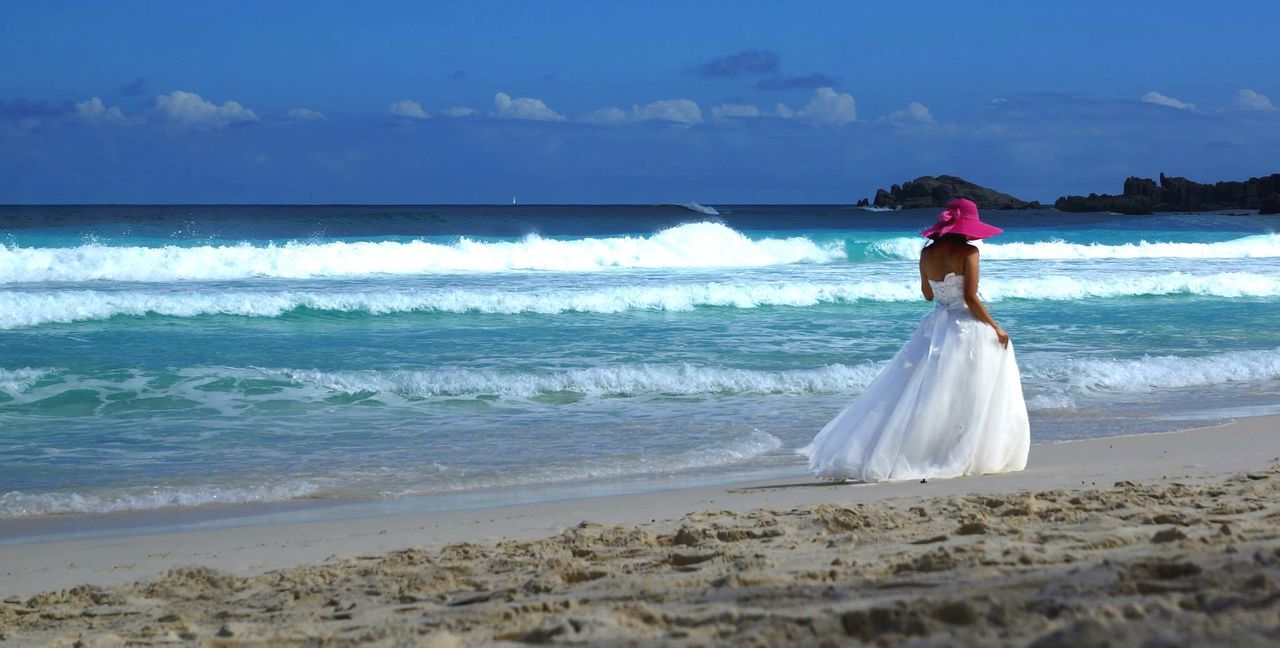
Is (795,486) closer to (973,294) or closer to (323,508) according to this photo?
(973,294)

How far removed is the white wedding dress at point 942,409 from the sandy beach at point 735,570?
0.20 metres

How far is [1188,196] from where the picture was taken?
79.7 meters

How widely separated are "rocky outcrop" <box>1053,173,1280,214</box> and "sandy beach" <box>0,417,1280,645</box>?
Result: 79609 millimetres

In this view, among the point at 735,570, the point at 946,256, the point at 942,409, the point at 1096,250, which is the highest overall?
the point at 946,256

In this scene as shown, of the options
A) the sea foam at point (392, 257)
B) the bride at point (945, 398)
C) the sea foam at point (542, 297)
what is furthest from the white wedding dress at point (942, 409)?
the sea foam at point (392, 257)

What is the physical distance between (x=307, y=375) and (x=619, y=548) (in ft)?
22.5

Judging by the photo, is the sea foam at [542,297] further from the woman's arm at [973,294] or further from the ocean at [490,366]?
the woman's arm at [973,294]

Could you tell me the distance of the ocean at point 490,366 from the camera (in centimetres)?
768

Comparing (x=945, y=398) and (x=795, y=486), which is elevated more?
(x=945, y=398)

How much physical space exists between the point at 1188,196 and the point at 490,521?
273 ft

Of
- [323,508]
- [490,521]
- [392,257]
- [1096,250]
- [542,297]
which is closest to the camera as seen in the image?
[490,521]

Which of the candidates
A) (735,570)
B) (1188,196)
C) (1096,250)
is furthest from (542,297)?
(1188,196)

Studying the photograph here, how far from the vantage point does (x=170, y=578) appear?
5086 mm

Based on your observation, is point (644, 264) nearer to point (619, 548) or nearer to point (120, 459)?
point (120, 459)
